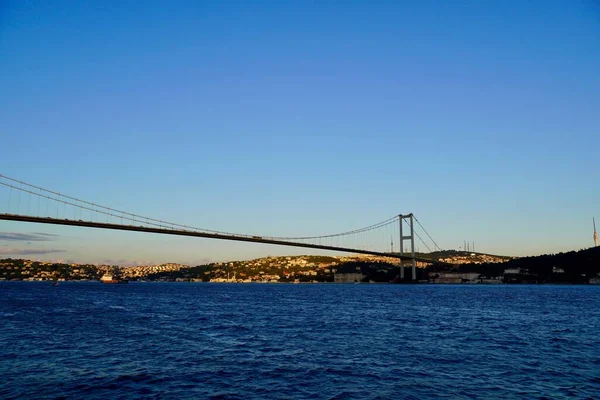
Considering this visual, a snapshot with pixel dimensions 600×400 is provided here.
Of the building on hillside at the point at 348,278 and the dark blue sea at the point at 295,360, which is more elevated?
the dark blue sea at the point at 295,360

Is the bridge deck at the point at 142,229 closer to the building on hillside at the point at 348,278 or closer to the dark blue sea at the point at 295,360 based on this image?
the dark blue sea at the point at 295,360

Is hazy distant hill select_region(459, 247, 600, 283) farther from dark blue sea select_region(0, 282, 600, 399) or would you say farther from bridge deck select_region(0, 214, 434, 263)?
dark blue sea select_region(0, 282, 600, 399)

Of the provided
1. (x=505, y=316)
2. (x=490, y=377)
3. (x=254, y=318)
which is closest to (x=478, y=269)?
(x=505, y=316)

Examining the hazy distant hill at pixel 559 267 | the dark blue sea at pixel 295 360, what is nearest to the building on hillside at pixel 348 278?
the hazy distant hill at pixel 559 267

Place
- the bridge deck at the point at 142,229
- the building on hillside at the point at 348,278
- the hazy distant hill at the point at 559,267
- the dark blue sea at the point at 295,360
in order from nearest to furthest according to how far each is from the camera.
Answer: the dark blue sea at the point at 295,360, the bridge deck at the point at 142,229, the hazy distant hill at the point at 559,267, the building on hillside at the point at 348,278

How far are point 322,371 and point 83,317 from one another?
82.4 feet

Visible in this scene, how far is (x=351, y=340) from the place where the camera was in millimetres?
23250

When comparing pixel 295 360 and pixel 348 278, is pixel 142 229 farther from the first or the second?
pixel 348 278

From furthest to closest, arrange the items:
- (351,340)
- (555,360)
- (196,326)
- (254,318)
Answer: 1. (254,318)
2. (196,326)
3. (351,340)
4. (555,360)

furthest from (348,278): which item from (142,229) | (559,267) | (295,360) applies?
(295,360)

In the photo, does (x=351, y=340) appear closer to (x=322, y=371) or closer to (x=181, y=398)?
(x=322, y=371)

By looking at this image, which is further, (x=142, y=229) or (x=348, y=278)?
(x=348, y=278)

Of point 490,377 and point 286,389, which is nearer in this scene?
point 286,389

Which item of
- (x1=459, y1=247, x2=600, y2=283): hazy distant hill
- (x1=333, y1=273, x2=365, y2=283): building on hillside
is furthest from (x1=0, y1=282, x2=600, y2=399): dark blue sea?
(x1=333, y1=273, x2=365, y2=283): building on hillside
